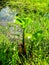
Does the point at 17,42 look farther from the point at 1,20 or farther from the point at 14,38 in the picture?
the point at 1,20

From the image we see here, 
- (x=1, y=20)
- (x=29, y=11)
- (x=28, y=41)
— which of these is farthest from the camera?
(x=29, y=11)

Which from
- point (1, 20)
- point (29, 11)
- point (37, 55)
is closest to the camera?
point (37, 55)

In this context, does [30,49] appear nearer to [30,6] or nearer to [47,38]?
[47,38]

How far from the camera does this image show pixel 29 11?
4195 millimetres

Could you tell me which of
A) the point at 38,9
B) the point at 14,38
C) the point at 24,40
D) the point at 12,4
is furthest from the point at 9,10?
the point at 24,40

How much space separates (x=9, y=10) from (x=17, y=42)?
1144mm

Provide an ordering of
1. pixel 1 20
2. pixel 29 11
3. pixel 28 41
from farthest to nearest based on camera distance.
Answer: pixel 29 11, pixel 1 20, pixel 28 41

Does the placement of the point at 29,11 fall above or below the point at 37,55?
above

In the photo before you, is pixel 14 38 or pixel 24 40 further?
pixel 14 38

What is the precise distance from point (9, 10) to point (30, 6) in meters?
0.43

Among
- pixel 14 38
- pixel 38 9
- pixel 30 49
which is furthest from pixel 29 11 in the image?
Answer: pixel 30 49

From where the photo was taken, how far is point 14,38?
3.33 m

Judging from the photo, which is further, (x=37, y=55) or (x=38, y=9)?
(x=38, y=9)

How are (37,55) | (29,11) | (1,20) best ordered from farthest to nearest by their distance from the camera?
1. (29,11)
2. (1,20)
3. (37,55)
